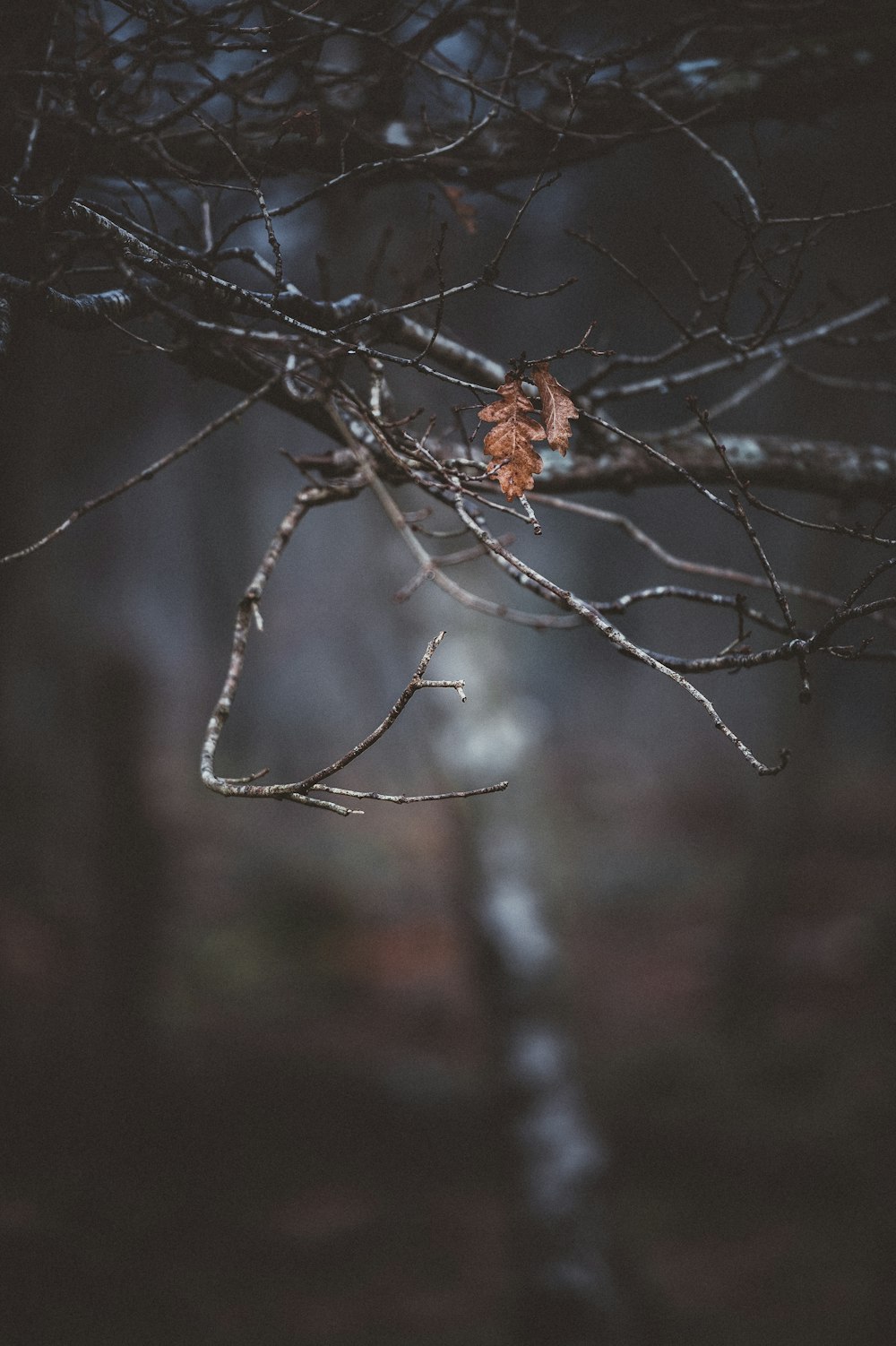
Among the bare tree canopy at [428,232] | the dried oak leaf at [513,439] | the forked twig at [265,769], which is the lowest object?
the forked twig at [265,769]

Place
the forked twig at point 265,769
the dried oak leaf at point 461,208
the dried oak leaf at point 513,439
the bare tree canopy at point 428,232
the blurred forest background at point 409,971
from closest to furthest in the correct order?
the forked twig at point 265,769
the bare tree canopy at point 428,232
the dried oak leaf at point 513,439
the dried oak leaf at point 461,208
the blurred forest background at point 409,971

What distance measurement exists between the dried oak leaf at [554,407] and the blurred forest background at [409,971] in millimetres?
1035

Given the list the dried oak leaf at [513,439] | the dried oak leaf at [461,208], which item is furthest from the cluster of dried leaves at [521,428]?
the dried oak leaf at [461,208]

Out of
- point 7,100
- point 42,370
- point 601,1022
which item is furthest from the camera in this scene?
point 601,1022

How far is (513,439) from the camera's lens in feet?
6.45

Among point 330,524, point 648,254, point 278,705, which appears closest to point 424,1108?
point 648,254

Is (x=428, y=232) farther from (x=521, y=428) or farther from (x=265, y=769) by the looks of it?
(x=265, y=769)

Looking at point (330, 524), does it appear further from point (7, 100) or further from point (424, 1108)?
point (7, 100)

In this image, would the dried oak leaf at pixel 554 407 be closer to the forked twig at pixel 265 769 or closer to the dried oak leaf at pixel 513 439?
the dried oak leaf at pixel 513 439

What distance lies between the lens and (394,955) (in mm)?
9602

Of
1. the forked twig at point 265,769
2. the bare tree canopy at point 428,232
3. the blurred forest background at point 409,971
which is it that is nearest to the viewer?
the forked twig at point 265,769

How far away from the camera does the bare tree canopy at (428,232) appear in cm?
172

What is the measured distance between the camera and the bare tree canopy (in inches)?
67.6

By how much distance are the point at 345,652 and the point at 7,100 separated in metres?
15.8
